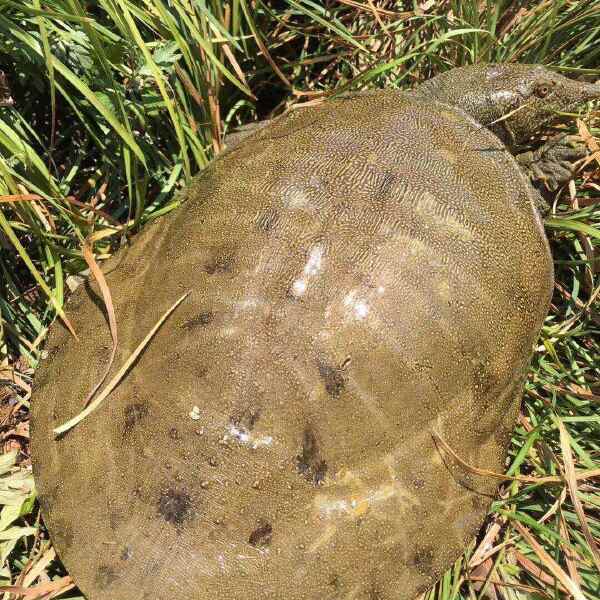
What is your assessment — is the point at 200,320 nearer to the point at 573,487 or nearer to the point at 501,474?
the point at 501,474

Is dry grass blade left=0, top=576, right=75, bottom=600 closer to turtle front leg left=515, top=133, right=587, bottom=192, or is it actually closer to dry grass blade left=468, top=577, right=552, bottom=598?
dry grass blade left=468, top=577, right=552, bottom=598

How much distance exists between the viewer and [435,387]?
175 centimetres

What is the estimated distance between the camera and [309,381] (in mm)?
1627

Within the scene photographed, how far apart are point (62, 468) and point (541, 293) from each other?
161 cm

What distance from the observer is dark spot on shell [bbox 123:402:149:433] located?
5.74 ft

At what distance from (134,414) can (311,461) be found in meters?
0.53

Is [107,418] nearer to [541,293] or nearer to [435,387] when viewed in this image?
[435,387]

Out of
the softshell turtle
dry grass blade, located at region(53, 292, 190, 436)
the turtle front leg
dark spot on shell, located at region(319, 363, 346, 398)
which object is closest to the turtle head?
the turtle front leg

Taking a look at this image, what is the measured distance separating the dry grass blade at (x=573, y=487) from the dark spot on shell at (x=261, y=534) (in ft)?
3.51

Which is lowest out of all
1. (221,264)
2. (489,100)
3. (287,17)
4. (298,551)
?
(298,551)

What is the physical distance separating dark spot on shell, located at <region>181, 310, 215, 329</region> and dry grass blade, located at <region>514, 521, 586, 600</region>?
142 cm

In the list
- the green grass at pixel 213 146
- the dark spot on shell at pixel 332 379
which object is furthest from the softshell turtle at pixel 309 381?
the green grass at pixel 213 146

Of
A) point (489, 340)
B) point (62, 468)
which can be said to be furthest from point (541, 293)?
point (62, 468)

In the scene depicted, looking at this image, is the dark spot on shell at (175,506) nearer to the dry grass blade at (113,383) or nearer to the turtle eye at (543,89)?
the dry grass blade at (113,383)
